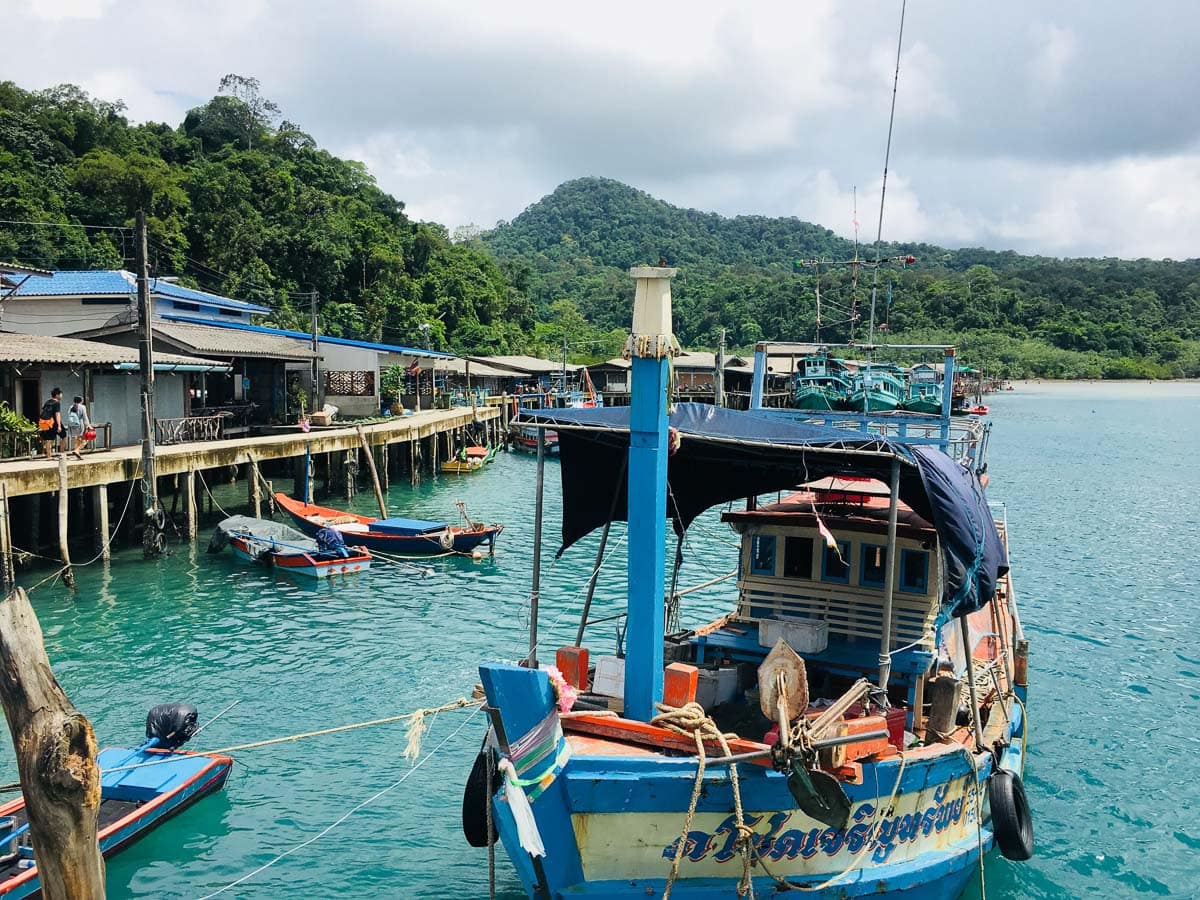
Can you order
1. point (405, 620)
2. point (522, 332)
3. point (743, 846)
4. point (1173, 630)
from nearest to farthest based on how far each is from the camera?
1. point (743, 846)
2. point (405, 620)
3. point (1173, 630)
4. point (522, 332)

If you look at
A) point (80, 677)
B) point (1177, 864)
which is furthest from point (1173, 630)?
point (80, 677)

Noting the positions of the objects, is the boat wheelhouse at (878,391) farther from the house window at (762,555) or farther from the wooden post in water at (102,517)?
the wooden post in water at (102,517)

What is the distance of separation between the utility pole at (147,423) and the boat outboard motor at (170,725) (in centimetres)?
1347

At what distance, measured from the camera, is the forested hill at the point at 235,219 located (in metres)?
59.3

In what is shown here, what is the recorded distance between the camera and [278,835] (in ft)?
38.7

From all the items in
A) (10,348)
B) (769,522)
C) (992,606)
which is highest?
(10,348)

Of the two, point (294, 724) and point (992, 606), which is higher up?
point (992, 606)

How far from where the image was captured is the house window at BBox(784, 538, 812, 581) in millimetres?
11422

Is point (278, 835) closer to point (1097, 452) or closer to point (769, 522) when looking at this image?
point (769, 522)

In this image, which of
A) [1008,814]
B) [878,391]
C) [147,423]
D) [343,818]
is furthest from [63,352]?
[1008,814]

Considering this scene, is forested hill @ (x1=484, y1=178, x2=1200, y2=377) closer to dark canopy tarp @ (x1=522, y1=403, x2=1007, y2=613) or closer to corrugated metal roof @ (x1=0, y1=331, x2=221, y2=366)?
corrugated metal roof @ (x1=0, y1=331, x2=221, y2=366)

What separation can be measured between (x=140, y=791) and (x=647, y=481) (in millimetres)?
8031

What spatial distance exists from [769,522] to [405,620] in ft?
39.7

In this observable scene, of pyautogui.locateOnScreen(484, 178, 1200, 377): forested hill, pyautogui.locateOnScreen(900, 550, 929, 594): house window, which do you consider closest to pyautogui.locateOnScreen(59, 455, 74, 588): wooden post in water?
pyautogui.locateOnScreen(900, 550, 929, 594): house window
